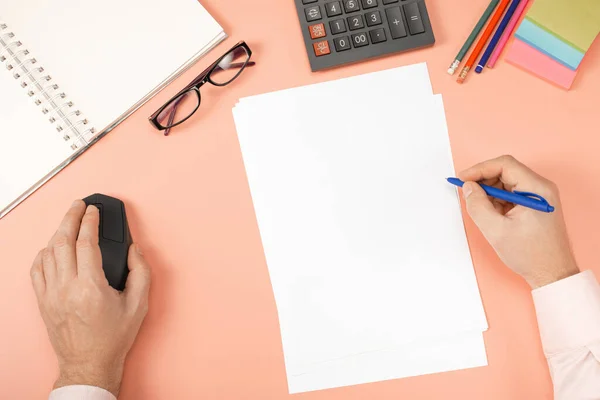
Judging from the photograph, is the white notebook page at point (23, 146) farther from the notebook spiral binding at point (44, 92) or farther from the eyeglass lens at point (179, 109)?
the eyeglass lens at point (179, 109)

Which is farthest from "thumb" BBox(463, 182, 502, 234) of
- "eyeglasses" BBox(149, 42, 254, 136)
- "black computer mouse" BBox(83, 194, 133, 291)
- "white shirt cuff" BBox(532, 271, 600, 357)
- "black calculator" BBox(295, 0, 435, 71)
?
"black computer mouse" BBox(83, 194, 133, 291)

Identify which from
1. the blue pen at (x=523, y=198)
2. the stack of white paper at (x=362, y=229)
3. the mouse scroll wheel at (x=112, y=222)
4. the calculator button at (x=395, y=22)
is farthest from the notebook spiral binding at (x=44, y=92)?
the blue pen at (x=523, y=198)

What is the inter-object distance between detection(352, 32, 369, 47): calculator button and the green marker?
0.42ft

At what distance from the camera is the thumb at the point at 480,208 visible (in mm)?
754

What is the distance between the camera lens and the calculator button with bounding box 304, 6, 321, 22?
2.73 ft

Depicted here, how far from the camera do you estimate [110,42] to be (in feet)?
2.74

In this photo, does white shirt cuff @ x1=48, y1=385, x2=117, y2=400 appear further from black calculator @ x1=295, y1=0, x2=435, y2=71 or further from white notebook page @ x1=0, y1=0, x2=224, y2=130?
black calculator @ x1=295, y1=0, x2=435, y2=71

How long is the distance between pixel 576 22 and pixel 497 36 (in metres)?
0.11

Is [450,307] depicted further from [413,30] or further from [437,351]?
[413,30]

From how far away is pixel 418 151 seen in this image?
0.81 m

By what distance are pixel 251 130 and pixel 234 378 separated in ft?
1.14

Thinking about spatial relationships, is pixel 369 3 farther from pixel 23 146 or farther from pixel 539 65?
pixel 23 146

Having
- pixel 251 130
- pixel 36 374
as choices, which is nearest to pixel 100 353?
pixel 36 374

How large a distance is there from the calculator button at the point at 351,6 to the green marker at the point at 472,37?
160 mm
